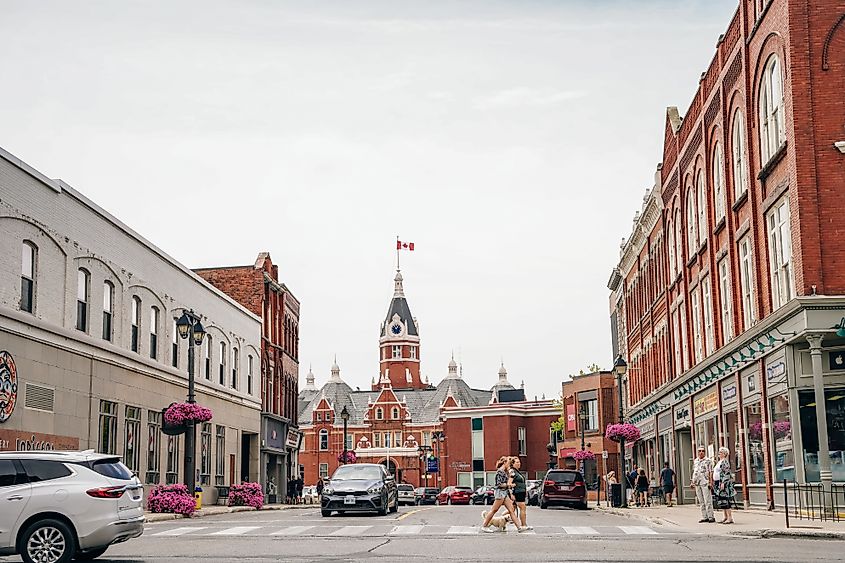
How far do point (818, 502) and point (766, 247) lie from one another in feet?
22.5

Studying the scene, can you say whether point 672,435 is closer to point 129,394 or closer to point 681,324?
point 681,324

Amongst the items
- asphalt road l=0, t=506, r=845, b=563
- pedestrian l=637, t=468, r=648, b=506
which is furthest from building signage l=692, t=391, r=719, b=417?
asphalt road l=0, t=506, r=845, b=563

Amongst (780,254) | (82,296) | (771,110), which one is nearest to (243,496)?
(82,296)

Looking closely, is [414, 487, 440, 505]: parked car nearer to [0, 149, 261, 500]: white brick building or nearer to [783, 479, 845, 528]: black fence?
[0, 149, 261, 500]: white brick building

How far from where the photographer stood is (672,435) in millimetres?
43969

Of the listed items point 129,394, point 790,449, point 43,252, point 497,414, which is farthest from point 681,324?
point 497,414

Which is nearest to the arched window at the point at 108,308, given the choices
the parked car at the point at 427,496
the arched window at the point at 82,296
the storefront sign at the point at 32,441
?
the arched window at the point at 82,296

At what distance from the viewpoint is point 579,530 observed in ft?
73.7

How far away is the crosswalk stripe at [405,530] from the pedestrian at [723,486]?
21.1 feet

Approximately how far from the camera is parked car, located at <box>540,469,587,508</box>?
42.7 metres

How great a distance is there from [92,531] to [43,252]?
16.8m

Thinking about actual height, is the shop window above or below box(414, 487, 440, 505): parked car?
above

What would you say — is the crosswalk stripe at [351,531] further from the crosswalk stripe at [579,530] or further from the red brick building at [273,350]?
the red brick building at [273,350]

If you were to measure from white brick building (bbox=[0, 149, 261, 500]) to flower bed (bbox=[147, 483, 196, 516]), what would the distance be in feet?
8.11
